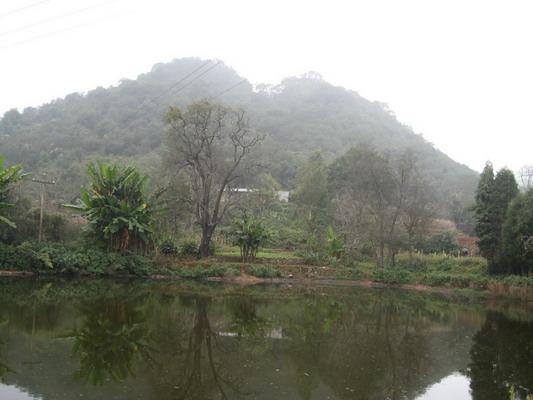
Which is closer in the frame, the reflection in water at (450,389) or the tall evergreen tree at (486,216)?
the reflection in water at (450,389)

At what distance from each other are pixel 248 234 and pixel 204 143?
645cm

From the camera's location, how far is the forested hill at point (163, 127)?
58.2 metres

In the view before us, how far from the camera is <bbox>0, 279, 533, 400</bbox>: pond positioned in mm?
8781

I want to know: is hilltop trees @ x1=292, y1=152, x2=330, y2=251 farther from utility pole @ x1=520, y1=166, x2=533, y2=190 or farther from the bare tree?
utility pole @ x1=520, y1=166, x2=533, y2=190

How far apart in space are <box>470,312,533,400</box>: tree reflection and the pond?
3 centimetres

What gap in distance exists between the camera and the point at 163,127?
63250 mm

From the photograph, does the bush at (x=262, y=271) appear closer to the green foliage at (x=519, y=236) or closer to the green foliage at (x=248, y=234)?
the green foliage at (x=248, y=234)

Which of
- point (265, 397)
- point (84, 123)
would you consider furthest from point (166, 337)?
point (84, 123)

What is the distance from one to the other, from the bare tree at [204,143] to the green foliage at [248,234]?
143cm

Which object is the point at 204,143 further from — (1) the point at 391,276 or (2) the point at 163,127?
(2) the point at 163,127

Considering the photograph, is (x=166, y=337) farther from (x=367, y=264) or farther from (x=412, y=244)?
(x=412, y=244)

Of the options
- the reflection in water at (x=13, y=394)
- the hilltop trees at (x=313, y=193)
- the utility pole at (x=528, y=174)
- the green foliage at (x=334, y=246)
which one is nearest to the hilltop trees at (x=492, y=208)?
the green foliage at (x=334, y=246)

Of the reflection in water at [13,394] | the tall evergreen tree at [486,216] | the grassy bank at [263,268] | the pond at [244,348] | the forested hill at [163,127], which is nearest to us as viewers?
the reflection in water at [13,394]

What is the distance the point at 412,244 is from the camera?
103ft
